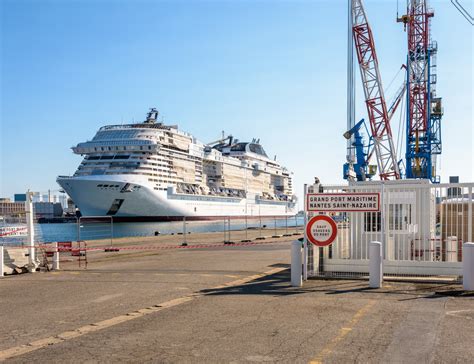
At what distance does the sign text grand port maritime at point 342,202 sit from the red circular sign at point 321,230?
20 cm

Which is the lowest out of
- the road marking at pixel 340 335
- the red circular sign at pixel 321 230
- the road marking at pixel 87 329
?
the road marking at pixel 87 329

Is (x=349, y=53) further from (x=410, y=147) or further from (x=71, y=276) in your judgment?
(x=71, y=276)

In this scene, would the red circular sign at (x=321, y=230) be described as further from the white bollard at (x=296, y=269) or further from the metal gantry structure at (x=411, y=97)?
the metal gantry structure at (x=411, y=97)

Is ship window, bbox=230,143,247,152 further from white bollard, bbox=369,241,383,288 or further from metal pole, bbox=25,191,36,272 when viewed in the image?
white bollard, bbox=369,241,383,288

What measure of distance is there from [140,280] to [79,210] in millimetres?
63064

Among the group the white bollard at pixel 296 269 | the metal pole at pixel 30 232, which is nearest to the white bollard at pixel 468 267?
the white bollard at pixel 296 269

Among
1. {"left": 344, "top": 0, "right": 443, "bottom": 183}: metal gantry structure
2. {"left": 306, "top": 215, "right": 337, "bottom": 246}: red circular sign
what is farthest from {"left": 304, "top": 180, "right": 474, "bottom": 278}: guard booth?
{"left": 344, "top": 0, "right": 443, "bottom": 183}: metal gantry structure

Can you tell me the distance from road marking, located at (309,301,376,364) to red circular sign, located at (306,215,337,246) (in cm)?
244

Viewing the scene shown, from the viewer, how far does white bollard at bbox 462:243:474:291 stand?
8.86 metres

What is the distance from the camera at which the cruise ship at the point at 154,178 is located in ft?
225

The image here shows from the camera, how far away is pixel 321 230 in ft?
34.3

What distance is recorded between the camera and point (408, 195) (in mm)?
11398

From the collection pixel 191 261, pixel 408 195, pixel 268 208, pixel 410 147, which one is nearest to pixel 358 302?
pixel 408 195

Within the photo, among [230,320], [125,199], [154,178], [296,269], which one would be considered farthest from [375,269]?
[154,178]
